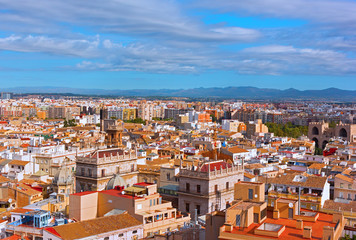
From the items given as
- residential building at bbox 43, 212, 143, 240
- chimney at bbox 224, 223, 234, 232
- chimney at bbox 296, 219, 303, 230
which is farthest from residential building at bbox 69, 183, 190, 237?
chimney at bbox 296, 219, 303, 230

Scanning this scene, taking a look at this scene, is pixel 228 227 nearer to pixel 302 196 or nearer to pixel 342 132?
pixel 302 196

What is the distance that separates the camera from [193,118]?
567 ft

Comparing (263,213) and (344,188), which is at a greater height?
(263,213)

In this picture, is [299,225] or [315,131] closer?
[299,225]

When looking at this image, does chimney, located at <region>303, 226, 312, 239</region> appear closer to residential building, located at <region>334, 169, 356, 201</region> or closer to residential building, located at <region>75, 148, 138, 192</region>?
residential building, located at <region>334, 169, 356, 201</region>

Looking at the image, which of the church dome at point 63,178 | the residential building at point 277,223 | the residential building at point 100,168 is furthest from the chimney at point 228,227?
the church dome at point 63,178

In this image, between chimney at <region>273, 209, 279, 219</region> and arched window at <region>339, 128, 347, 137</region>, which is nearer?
chimney at <region>273, 209, 279, 219</region>

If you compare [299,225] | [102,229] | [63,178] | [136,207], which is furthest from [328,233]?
[63,178]

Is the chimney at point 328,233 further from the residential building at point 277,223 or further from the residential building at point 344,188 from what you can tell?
the residential building at point 344,188

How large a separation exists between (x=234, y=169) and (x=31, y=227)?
16310mm

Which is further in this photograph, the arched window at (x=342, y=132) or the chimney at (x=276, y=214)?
the arched window at (x=342, y=132)

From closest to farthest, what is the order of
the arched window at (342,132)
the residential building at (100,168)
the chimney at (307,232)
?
the chimney at (307,232) → the residential building at (100,168) → the arched window at (342,132)

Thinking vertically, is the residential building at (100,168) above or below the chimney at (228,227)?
below

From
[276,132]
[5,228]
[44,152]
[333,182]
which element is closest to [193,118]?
[276,132]
